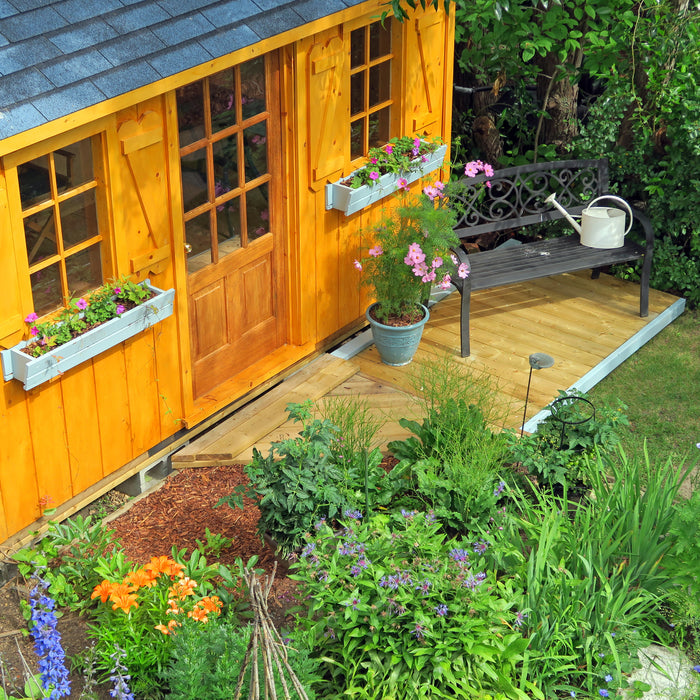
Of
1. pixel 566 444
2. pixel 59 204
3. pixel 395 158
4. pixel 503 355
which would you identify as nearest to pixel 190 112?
pixel 59 204

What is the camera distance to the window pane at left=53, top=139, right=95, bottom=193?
5184 millimetres

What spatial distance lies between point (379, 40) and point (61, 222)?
9.38 feet

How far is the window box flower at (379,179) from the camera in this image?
6.96 meters

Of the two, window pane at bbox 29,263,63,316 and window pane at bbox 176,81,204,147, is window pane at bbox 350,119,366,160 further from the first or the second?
window pane at bbox 29,263,63,316

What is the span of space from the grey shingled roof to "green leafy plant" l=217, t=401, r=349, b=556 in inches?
76.6

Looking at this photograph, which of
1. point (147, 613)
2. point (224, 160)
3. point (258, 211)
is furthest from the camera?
point (258, 211)

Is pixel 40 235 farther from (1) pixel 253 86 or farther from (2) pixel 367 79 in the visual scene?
(2) pixel 367 79

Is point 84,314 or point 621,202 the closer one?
point 84,314

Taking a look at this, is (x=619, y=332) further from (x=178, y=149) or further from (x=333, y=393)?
(x=178, y=149)

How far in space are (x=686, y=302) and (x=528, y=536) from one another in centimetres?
399

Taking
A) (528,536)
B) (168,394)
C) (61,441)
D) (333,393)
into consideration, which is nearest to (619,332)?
(333,393)

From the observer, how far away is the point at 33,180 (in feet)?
16.6

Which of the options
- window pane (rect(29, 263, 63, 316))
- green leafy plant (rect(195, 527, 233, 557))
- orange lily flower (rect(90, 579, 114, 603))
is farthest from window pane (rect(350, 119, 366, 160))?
orange lily flower (rect(90, 579, 114, 603))

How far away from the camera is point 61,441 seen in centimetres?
557
